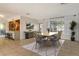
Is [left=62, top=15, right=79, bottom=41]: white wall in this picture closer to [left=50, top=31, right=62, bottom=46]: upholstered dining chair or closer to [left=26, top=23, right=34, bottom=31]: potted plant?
[left=50, top=31, right=62, bottom=46]: upholstered dining chair

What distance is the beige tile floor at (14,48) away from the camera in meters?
2.49

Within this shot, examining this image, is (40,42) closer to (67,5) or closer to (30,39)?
(30,39)

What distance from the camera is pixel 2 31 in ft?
8.18

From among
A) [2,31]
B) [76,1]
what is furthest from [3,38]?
[76,1]

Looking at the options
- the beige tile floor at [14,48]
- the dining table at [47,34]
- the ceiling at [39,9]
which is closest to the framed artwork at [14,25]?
the ceiling at [39,9]

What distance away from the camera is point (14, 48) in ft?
8.20

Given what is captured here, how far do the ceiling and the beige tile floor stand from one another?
612 mm

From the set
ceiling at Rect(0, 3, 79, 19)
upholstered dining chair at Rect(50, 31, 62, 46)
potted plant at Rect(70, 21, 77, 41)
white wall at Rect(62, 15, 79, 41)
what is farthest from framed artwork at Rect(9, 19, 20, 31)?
potted plant at Rect(70, 21, 77, 41)

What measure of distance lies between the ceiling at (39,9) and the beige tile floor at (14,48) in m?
0.61

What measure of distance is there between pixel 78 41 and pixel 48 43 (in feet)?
2.24

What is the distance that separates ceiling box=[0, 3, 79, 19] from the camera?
2.40 meters

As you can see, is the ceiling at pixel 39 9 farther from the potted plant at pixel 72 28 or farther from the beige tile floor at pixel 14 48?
the beige tile floor at pixel 14 48

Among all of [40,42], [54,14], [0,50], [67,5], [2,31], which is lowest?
[0,50]

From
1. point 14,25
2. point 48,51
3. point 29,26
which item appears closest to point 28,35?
point 29,26
